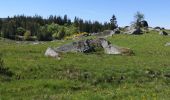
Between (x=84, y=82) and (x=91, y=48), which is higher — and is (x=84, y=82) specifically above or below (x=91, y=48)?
below

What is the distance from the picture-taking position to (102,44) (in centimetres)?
6012

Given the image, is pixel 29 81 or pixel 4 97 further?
pixel 29 81

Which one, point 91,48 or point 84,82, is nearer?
Result: point 84,82

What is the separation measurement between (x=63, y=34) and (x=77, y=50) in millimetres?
142505

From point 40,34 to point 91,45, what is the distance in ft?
437

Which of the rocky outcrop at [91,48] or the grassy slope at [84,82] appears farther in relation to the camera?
the rocky outcrop at [91,48]

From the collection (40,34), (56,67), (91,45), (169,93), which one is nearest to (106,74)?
(56,67)

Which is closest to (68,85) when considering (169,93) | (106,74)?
(106,74)

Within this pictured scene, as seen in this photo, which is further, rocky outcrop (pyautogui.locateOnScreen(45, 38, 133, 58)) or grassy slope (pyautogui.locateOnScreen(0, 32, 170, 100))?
rocky outcrop (pyautogui.locateOnScreen(45, 38, 133, 58))

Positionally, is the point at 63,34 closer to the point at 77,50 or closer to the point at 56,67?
the point at 77,50

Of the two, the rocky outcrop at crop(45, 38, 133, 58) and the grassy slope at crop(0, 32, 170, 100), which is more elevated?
the rocky outcrop at crop(45, 38, 133, 58)

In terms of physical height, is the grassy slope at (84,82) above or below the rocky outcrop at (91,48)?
below

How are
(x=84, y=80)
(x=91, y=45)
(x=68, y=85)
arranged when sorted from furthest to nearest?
(x=91, y=45) → (x=84, y=80) → (x=68, y=85)

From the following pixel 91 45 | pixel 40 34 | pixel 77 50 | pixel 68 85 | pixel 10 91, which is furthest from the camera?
pixel 40 34
